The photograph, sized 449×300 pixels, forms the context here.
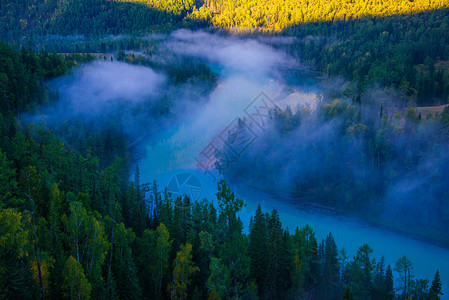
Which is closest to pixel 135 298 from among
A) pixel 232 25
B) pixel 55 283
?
pixel 55 283

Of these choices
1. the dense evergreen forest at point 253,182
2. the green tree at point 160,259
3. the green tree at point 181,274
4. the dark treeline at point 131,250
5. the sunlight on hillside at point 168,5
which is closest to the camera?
the dark treeline at point 131,250

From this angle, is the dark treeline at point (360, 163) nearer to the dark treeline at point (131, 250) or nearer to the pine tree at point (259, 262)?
the dark treeline at point (131, 250)

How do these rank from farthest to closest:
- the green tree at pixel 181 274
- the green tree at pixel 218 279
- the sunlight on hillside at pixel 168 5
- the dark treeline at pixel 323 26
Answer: the sunlight on hillside at pixel 168 5 → the dark treeline at pixel 323 26 → the green tree at pixel 181 274 → the green tree at pixel 218 279

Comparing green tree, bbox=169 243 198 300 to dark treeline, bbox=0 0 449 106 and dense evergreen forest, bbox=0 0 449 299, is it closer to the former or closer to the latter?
dense evergreen forest, bbox=0 0 449 299

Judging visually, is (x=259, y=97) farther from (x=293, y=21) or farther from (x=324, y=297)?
(x=324, y=297)

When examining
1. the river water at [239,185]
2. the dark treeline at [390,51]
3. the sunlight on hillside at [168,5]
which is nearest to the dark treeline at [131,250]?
the river water at [239,185]

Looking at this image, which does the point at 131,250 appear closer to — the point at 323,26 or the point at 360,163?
the point at 360,163

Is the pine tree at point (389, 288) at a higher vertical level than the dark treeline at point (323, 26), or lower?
lower

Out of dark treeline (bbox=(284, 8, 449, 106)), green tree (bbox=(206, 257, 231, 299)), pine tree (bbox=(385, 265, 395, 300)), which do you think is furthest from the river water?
green tree (bbox=(206, 257, 231, 299))
